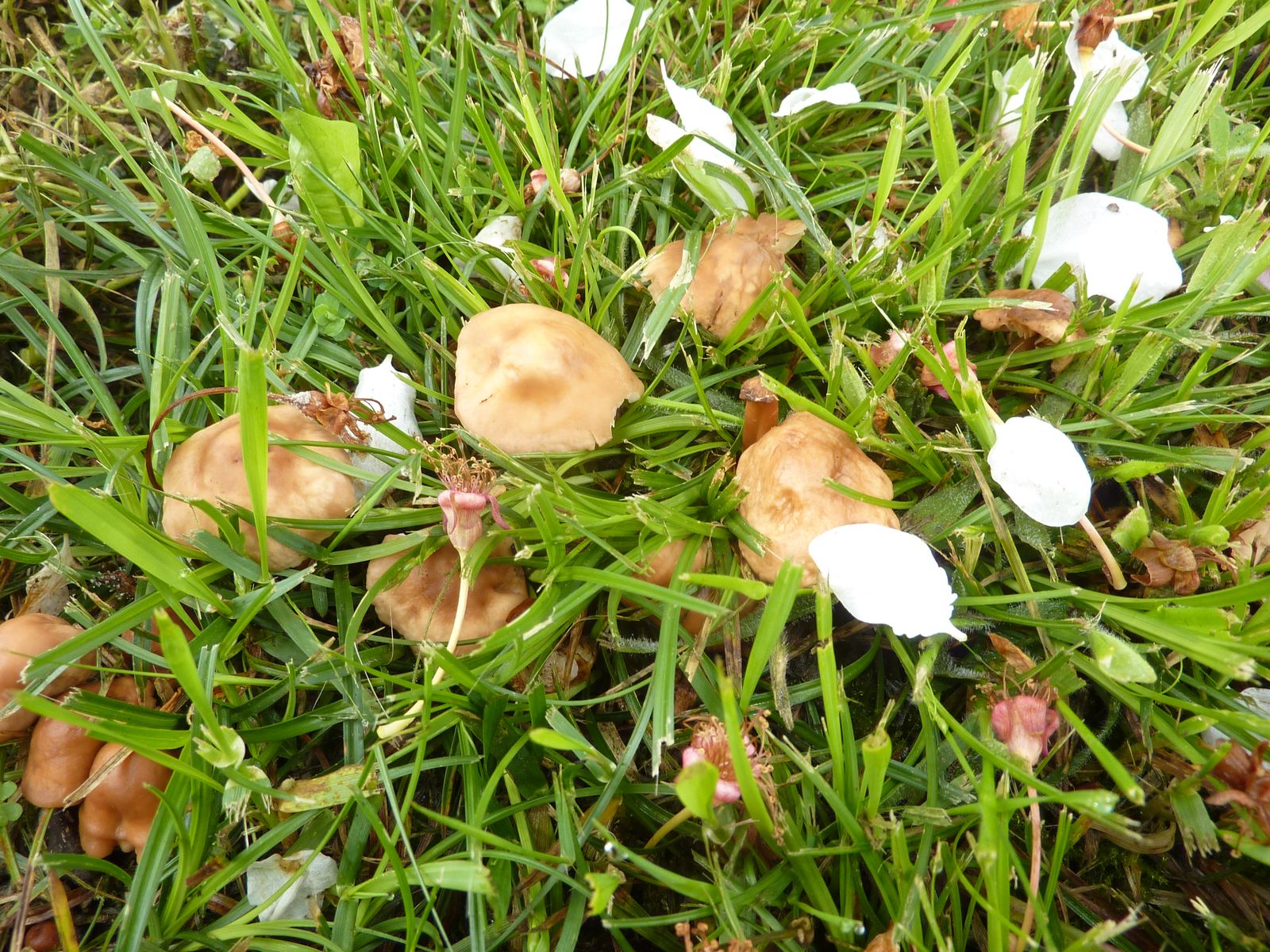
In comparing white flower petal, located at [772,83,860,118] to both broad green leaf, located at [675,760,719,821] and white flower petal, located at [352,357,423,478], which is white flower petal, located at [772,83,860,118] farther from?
broad green leaf, located at [675,760,719,821]

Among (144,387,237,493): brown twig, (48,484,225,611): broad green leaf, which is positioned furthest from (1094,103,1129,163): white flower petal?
(48,484,225,611): broad green leaf

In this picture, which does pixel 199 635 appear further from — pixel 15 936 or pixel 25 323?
pixel 25 323

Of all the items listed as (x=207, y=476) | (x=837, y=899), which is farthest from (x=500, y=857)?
(x=207, y=476)

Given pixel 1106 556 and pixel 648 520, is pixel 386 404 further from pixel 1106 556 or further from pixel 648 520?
pixel 1106 556

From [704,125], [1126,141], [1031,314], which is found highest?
[704,125]

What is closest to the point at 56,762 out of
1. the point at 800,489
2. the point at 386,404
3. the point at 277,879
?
the point at 277,879

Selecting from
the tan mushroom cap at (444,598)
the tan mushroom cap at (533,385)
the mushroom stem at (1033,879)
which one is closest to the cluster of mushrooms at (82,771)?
the tan mushroom cap at (444,598)

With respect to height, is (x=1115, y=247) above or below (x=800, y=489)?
above
